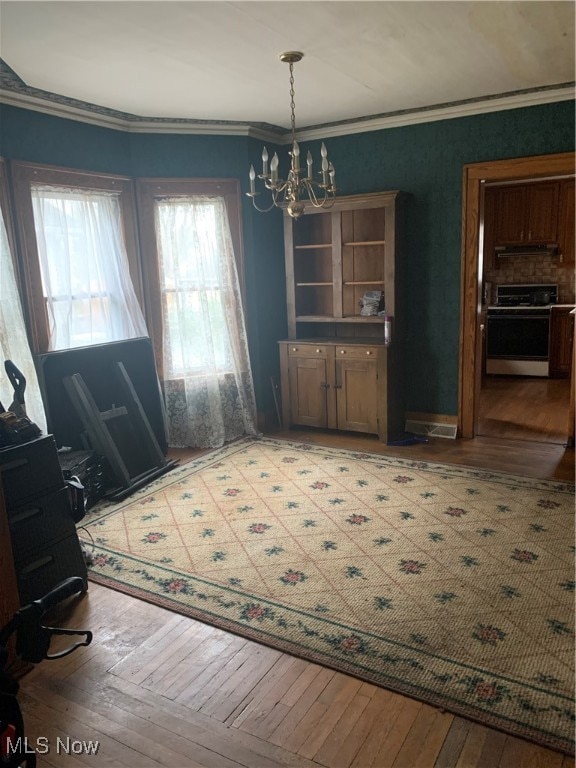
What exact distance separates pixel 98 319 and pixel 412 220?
9.13 ft

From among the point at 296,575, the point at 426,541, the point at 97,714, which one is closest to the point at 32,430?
the point at 97,714

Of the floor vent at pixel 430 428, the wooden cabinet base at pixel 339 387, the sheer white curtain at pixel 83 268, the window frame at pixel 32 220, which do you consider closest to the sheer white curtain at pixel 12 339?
the window frame at pixel 32 220

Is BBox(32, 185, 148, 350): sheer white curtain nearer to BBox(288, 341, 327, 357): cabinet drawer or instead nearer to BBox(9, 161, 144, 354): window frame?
BBox(9, 161, 144, 354): window frame

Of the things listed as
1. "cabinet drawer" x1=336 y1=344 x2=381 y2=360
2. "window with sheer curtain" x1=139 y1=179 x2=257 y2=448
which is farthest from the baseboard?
"window with sheer curtain" x1=139 y1=179 x2=257 y2=448

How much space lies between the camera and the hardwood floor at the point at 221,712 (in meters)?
1.88

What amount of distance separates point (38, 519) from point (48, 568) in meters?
0.24

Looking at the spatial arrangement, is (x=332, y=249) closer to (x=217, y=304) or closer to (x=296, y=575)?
(x=217, y=304)

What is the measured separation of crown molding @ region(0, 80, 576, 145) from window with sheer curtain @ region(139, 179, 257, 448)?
0.46 meters

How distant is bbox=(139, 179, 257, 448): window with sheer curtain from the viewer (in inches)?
193

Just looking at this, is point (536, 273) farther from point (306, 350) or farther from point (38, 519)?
point (38, 519)

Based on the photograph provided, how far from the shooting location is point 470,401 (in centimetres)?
500

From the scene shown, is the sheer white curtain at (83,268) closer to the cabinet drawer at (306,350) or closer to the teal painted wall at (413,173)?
the teal painted wall at (413,173)

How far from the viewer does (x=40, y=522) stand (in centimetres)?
268

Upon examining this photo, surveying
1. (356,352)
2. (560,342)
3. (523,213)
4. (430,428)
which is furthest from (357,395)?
(523,213)
